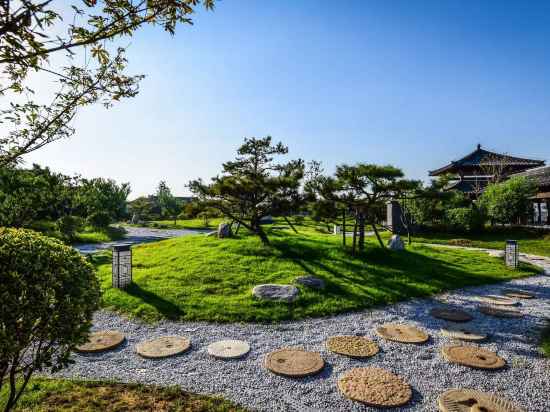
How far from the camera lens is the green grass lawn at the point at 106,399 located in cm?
318

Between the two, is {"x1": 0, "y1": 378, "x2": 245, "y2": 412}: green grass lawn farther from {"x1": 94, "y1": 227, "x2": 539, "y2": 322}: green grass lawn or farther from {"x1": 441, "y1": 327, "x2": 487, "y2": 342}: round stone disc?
{"x1": 441, "y1": 327, "x2": 487, "y2": 342}: round stone disc

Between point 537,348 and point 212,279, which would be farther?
point 212,279

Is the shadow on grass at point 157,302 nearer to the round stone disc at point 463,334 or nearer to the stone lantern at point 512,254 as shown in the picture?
the round stone disc at point 463,334

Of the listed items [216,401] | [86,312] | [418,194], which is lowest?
[216,401]

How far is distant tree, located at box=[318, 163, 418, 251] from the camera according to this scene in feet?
31.9

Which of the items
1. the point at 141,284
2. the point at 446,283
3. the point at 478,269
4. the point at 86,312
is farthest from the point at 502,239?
the point at 86,312

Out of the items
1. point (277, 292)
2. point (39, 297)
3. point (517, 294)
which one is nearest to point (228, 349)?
point (277, 292)

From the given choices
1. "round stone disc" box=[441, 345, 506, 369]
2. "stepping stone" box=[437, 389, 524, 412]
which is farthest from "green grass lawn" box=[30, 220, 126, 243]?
"stepping stone" box=[437, 389, 524, 412]

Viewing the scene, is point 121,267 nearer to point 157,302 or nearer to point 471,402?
point 157,302

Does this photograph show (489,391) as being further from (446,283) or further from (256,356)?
(446,283)

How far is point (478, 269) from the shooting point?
10.1 meters

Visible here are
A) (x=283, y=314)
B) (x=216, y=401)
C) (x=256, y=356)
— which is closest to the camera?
(x=216, y=401)

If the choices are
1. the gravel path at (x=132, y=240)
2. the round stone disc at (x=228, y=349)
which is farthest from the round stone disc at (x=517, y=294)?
the gravel path at (x=132, y=240)

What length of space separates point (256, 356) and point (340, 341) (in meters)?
1.28
